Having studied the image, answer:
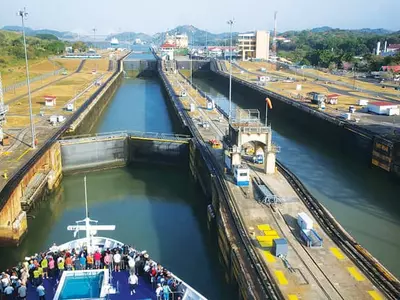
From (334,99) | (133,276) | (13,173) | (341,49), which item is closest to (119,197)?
(13,173)

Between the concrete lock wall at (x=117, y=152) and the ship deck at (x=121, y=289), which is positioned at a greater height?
the ship deck at (x=121, y=289)

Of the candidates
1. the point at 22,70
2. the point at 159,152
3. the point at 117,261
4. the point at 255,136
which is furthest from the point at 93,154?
the point at 22,70

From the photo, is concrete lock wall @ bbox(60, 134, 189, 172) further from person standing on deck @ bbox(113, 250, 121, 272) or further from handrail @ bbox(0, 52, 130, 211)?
person standing on deck @ bbox(113, 250, 121, 272)

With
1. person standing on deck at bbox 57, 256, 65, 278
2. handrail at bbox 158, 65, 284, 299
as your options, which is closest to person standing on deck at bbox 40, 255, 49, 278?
person standing on deck at bbox 57, 256, 65, 278

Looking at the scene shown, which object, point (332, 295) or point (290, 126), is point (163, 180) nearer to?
point (332, 295)

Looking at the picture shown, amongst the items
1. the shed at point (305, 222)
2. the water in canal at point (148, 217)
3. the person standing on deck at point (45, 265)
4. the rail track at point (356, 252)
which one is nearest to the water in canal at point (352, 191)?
the rail track at point (356, 252)

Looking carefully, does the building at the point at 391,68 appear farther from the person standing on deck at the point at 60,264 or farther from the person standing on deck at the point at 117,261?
the person standing on deck at the point at 60,264
